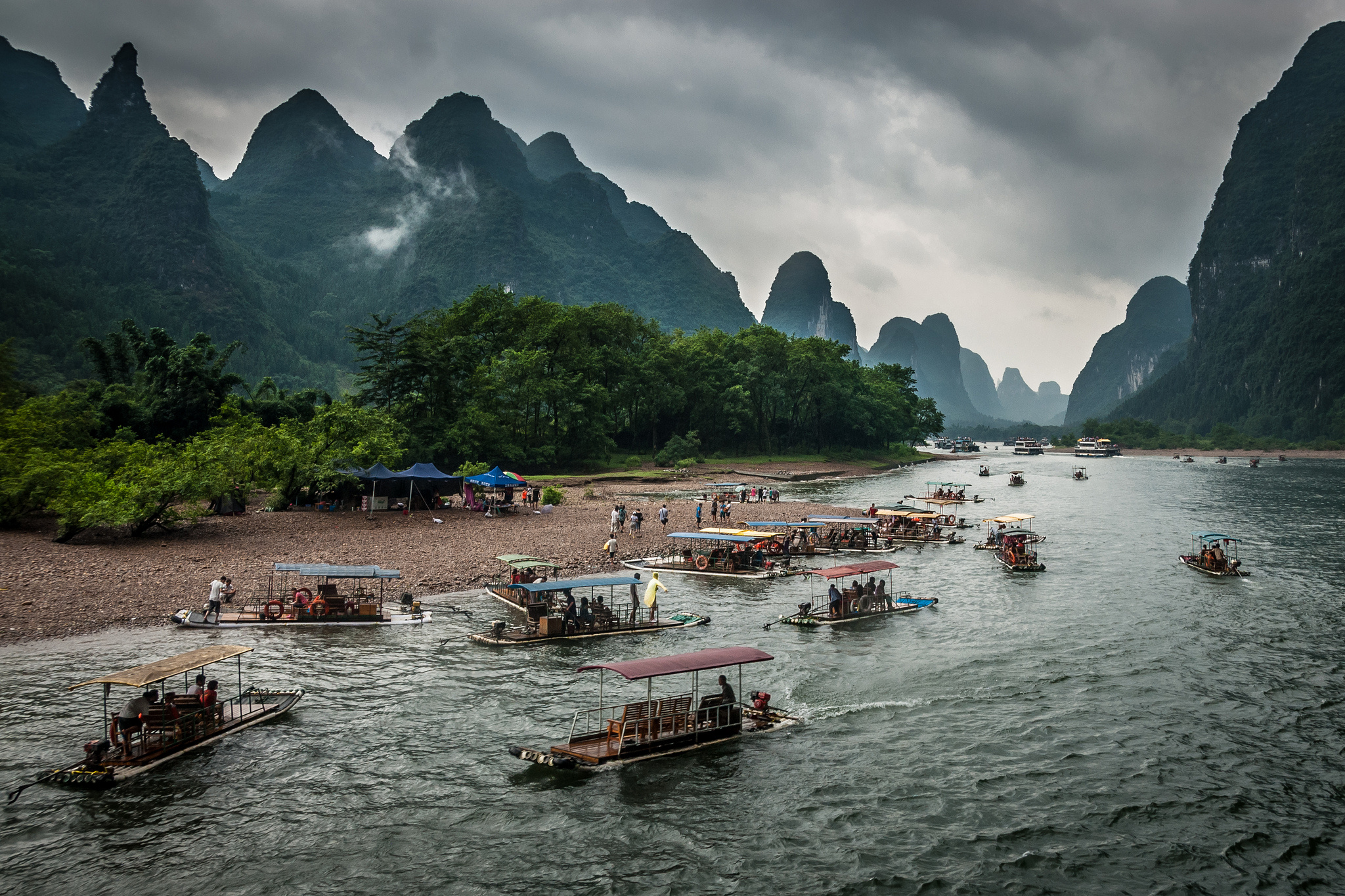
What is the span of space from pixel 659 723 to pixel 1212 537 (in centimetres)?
3772

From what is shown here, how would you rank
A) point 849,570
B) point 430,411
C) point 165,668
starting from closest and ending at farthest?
point 165,668 < point 849,570 < point 430,411

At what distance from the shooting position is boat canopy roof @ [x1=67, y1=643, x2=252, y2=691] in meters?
15.6

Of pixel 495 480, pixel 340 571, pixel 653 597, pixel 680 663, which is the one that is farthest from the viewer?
pixel 495 480

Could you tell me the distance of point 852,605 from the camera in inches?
1201

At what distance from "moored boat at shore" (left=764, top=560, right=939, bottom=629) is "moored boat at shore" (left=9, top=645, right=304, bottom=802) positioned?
17.5 meters

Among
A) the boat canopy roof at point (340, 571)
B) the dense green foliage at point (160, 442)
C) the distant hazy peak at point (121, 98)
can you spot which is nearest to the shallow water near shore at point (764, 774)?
the boat canopy roof at point (340, 571)

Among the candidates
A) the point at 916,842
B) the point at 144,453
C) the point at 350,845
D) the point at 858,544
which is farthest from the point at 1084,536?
the point at 144,453

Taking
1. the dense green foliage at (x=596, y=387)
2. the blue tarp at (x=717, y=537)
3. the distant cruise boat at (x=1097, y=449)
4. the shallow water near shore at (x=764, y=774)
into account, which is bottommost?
the shallow water near shore at (x=764, y=774)

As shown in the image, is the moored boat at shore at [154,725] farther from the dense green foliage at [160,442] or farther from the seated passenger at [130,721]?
A: the dense green foliage at [160,442]

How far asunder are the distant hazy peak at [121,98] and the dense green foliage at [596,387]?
132m

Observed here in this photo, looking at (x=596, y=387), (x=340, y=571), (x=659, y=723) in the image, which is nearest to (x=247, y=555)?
(x=340, y=571)

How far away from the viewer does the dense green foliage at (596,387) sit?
71125 millimetres

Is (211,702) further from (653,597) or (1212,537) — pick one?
(1212,537)

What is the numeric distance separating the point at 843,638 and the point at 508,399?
190ft
